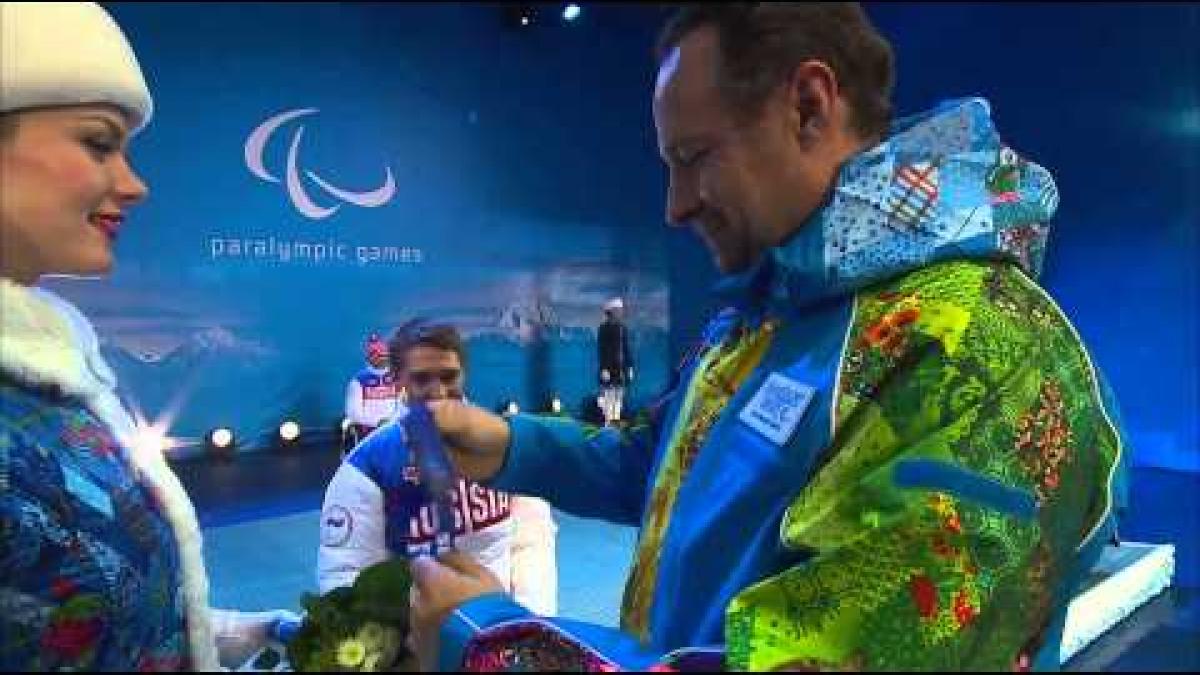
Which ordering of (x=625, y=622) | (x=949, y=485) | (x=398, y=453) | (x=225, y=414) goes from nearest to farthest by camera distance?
1. (x=949, y=485)
2. (x=625, y=622)
3. (x=398, y=453)
4. (x=225, y=414)

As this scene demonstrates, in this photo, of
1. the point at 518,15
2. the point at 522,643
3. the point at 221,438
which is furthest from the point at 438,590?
the point at 518,15

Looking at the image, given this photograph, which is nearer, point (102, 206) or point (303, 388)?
point (102, 206)

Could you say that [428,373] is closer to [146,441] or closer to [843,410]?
[146,441]

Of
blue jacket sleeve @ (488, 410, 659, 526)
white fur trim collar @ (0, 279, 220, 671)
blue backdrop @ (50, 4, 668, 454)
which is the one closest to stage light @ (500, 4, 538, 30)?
blue backdrop @ (50, 4, 668, 454)

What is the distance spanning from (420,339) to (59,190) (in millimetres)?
335

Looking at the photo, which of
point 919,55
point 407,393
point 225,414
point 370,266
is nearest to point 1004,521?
point 407,393

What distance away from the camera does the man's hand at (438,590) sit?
54cm

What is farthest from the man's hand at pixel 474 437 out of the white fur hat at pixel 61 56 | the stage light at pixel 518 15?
the stage light at pixel 518 15

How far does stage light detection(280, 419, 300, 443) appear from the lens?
5.00m

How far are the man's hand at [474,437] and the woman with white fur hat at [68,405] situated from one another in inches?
9.3

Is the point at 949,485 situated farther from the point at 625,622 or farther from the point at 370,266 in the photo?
the point at 370,266

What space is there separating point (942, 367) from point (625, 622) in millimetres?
429

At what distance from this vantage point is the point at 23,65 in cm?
62

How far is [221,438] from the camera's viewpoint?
4699mm
